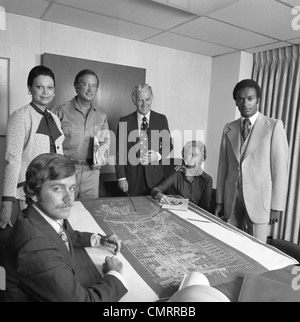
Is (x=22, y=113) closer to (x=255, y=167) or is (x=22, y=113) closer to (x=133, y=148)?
(x=133, y=148)

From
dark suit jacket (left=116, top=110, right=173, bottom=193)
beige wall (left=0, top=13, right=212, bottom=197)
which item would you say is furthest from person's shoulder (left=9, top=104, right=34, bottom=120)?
beige wall (left=0, top=13, right=212, bottom=197)

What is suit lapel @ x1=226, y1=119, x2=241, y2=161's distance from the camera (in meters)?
2.19

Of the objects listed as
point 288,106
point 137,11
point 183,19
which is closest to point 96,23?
point 137,11

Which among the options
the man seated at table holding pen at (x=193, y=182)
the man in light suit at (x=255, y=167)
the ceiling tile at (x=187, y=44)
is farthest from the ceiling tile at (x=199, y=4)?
the man seated at table holding pen at (x=193, y=182)

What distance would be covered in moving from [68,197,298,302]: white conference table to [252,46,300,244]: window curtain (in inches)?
73.8

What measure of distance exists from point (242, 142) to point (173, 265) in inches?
50.3

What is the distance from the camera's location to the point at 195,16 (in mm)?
2596

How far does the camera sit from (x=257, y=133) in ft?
6.92

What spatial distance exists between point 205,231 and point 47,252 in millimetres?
956

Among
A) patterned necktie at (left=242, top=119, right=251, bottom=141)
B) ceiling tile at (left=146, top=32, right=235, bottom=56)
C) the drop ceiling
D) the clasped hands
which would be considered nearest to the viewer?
the clasped hands

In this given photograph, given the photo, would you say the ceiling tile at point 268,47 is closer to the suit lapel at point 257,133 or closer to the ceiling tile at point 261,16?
the ceiling tile at point 261,16

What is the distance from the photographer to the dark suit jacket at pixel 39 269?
87cm

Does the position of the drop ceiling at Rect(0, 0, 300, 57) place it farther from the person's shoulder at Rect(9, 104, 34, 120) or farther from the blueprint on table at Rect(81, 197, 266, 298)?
the blueprint on table at Rect(81, 197, 266, 298)
